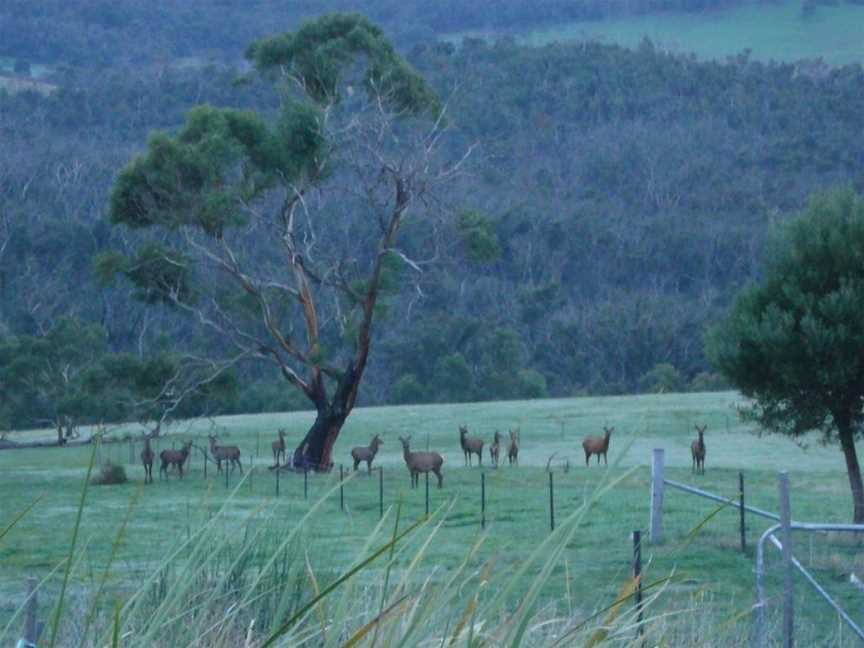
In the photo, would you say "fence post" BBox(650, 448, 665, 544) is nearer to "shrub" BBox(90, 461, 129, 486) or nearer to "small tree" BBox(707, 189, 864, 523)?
"small tree" BBox(707, 189, 864, 523)

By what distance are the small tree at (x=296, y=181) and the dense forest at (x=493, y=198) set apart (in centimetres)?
144

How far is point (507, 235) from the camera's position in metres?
80.1

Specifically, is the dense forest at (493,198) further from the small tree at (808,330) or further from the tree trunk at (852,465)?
the tree trunk at (852,465)

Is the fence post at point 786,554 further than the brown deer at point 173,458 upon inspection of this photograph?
No

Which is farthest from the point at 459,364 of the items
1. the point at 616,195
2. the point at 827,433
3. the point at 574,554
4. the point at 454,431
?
the point at 574,554

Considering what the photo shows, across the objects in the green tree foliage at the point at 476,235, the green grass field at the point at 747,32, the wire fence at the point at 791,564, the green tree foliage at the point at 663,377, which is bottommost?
the wire fence at the point at 791,564

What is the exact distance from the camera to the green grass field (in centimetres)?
12431

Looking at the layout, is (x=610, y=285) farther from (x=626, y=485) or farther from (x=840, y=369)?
(x=840, y=369)

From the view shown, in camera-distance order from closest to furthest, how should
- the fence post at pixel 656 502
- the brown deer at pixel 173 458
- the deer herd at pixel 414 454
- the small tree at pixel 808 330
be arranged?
the fence post at pixel 656 502
the small tree at pixel 808 330
the deer herd at pixel 414 454
the brown deer at pixel 173 458

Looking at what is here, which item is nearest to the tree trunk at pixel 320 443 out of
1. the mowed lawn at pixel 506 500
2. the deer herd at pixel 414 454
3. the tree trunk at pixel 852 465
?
the deer herd at pixel 414 454

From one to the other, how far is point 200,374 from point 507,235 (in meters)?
44.3

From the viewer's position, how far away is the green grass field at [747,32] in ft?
408

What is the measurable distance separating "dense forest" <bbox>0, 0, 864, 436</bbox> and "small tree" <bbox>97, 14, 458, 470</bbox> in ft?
4.72

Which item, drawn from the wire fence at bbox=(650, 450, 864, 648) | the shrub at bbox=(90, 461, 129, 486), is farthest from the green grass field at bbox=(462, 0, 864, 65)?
the wire fence at bbox=(650, 450, 864, 648)
